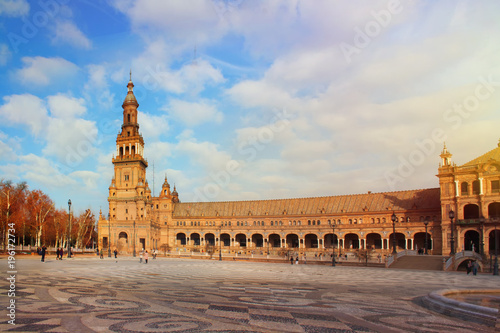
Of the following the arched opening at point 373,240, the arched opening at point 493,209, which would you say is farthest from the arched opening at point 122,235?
the arched opening at point 493,209

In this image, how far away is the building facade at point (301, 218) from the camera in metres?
65.6

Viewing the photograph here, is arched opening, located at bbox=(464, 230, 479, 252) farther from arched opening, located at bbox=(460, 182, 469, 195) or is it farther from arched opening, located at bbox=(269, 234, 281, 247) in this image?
arched opening, located at bbox=(269, 234, 281, 247)

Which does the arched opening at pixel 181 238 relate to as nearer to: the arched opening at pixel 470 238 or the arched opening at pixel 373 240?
the arched opening at pixel 373 240

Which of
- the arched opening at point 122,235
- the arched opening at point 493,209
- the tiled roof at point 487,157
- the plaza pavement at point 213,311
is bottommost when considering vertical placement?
the arched opening at point 122,235

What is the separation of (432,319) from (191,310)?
707 centimetres

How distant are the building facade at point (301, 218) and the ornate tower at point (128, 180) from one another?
253 millimetres

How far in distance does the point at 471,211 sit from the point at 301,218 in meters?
37.3

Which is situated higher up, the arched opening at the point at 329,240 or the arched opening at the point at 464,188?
the arched opening at the point at 464,188

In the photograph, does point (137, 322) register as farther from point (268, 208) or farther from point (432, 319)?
point (268, 208)

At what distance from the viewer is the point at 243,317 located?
1048cm

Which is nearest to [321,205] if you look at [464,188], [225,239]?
[225,239]

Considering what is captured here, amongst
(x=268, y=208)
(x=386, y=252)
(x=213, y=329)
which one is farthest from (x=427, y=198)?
(x=213, y=329)

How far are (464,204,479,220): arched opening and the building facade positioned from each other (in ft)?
0.61

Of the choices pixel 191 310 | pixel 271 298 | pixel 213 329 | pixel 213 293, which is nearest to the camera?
pixel 213 329
